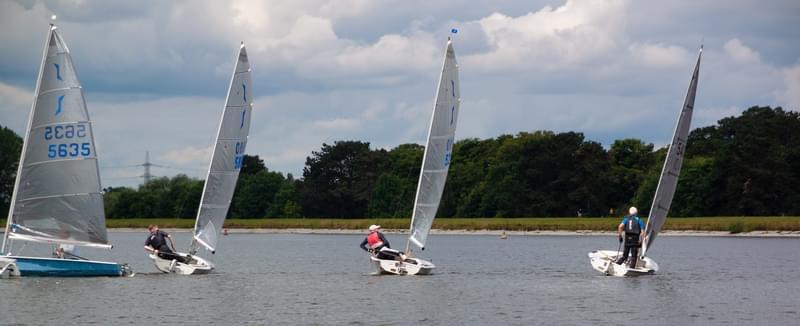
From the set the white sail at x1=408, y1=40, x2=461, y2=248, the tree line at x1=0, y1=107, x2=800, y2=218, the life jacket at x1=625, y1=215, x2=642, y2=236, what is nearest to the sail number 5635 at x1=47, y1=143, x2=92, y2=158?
the white sail at x1=408, y1=40, x2=461, y2=248

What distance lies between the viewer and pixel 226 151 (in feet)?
141

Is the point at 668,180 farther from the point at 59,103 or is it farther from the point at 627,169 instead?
the point at 627,169

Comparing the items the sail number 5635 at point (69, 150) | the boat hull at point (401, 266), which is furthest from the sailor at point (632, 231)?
the sail number 5635 at point (69, 150)

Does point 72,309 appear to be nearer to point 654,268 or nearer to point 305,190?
point 654,268

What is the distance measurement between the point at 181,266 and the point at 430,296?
32.7ft

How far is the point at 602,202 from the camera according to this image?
113562 millimetres

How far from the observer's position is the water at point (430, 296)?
101 ft

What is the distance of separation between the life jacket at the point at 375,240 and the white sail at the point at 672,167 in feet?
27.8

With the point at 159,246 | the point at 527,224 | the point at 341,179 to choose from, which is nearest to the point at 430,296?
the point at 159,246

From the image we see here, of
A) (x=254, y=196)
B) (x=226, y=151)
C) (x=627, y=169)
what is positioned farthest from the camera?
(x=254, y=196)

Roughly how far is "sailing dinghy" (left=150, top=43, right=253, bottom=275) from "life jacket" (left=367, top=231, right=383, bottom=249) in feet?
17.6

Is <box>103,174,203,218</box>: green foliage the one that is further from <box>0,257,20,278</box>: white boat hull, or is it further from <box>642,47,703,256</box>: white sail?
<box>642,47,703,256</box>: white sail

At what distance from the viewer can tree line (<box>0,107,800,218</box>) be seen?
99.6 m

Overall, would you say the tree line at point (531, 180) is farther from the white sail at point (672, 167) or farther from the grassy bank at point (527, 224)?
the white sail at point (672, 167)
